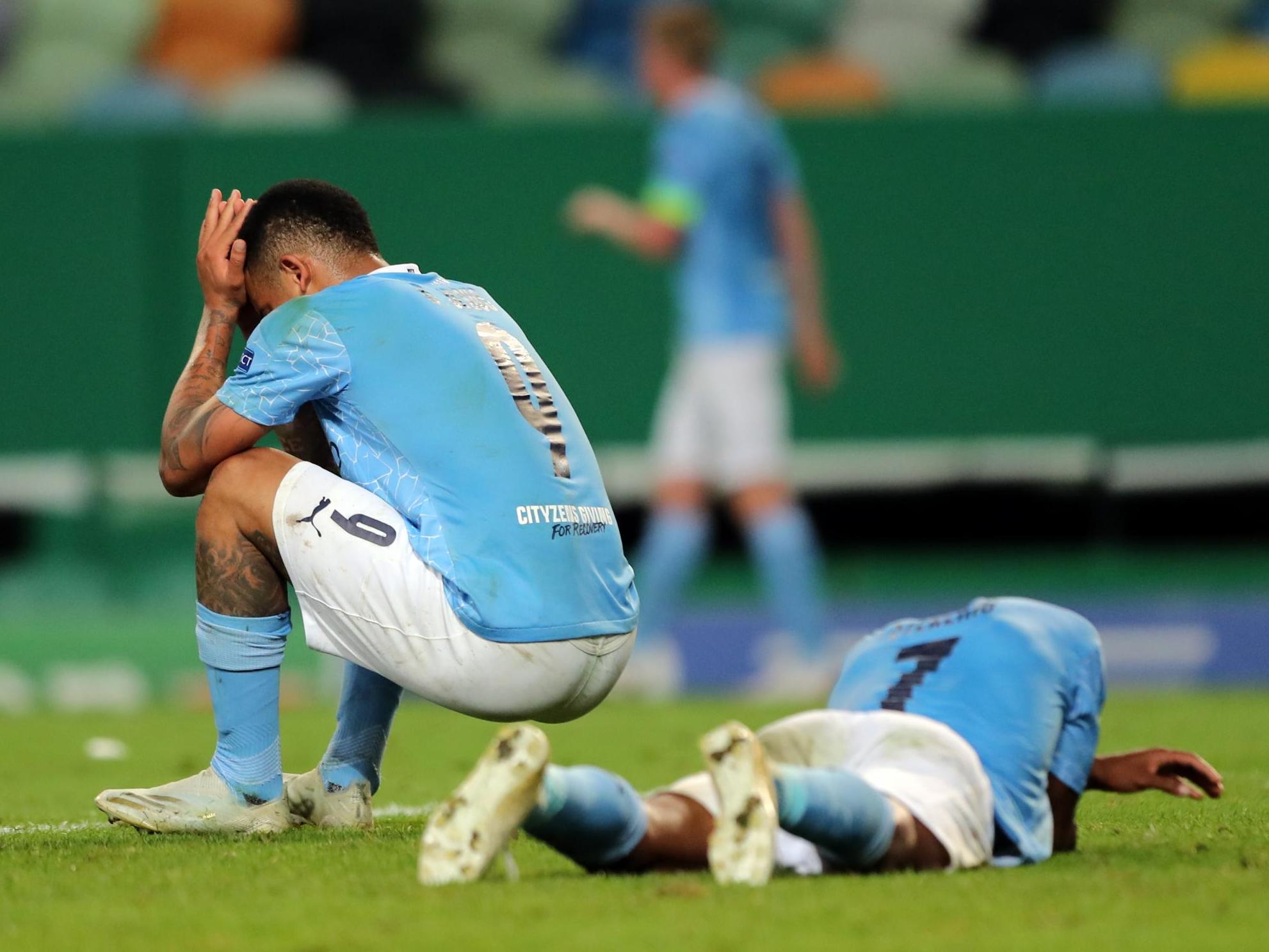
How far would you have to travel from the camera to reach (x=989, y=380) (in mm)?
10391

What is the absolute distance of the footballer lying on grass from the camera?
289cm

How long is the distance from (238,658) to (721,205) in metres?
5.62

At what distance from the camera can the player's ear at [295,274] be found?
3.97 meters

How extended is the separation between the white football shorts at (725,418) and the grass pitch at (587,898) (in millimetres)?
4310

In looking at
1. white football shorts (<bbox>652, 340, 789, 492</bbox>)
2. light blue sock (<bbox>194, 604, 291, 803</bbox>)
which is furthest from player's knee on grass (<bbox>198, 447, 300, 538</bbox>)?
white football shorts (<bbox>652, 340, 789, 492</bbox>)

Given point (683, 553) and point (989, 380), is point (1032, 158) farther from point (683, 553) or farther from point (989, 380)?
point (683, 553)

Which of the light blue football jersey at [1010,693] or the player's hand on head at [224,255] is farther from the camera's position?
the player's hand on head at [224,255]

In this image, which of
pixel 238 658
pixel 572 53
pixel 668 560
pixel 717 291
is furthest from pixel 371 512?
pixel 572 53

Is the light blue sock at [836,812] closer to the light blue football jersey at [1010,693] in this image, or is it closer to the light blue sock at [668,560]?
the light blue football jersey at [1010,693]

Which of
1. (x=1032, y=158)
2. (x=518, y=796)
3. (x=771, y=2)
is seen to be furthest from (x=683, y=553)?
(x=518, y=796)

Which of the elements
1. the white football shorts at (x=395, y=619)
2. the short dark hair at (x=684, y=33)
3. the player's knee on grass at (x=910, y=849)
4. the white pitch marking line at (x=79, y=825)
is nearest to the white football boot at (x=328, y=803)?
the white pitch marking line at (x=79, y=825)

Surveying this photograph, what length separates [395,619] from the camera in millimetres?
3670

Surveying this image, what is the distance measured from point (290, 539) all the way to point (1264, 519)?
7775 mm

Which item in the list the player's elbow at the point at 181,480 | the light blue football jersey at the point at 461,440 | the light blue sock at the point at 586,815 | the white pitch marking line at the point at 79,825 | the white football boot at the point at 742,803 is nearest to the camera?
the white football boot at the point at 742,803
